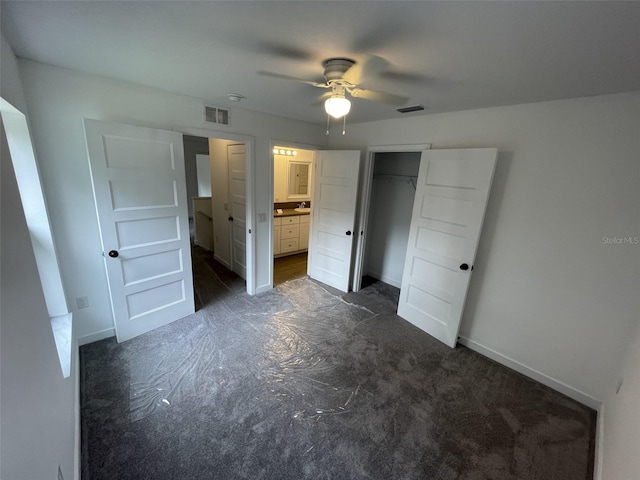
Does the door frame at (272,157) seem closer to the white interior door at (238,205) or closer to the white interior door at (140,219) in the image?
the white interior door at (238,205)

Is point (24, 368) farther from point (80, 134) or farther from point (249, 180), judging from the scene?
point (249, 180)

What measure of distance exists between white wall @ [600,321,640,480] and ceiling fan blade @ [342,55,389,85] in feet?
7.54

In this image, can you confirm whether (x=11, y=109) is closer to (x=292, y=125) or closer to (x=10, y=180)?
(x=10, y=180)

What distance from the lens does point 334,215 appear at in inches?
143

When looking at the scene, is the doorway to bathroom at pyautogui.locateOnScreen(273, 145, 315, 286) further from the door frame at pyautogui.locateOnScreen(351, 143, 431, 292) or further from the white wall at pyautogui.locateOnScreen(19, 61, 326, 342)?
the white wall at pyautogui.locateOnScreen(19, 61, 326, 342)

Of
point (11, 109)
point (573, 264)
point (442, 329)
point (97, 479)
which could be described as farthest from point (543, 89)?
point (97, 479)

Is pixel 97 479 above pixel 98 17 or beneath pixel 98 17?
beneath

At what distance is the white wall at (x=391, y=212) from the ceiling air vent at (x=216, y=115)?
2.17 m

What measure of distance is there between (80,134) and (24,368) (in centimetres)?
194

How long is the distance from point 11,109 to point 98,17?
900 mm

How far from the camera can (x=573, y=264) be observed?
2.02m

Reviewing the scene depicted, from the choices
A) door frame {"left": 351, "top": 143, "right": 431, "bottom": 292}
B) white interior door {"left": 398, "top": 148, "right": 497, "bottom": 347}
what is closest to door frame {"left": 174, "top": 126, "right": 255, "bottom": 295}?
door frame {"left": 351, "top": 143, "right": 431, "bottom": 292}

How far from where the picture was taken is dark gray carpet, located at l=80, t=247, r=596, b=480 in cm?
153

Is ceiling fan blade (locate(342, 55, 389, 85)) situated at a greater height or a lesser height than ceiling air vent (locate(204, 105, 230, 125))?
greater
